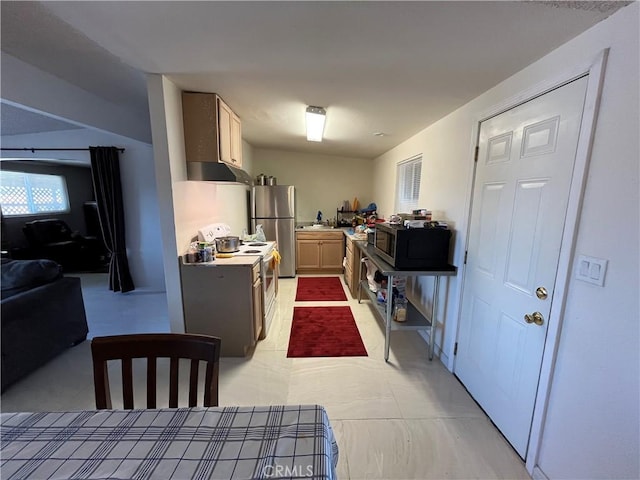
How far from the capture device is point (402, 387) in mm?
2043

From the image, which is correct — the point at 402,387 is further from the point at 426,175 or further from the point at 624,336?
the point at 426,175

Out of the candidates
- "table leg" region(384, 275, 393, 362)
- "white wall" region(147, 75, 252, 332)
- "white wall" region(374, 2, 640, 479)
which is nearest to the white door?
"white wall" region(374, 2, 640, 479)

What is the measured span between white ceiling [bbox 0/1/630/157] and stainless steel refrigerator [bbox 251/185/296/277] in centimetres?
210

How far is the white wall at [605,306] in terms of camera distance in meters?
0.98

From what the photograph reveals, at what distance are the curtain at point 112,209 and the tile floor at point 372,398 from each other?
114 centimetres

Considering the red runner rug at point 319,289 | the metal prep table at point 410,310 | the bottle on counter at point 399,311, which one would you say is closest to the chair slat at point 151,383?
the metal prep table at point 410,310

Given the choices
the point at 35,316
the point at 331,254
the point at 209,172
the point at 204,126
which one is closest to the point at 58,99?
the point at 204,126

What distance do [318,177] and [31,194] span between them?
17.6 ft

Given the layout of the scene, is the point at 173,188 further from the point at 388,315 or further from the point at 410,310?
the point at 410,310

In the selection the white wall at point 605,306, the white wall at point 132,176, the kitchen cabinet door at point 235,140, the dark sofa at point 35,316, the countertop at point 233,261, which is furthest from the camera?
the white wall at point 132,176

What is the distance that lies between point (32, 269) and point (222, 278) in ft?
5.45

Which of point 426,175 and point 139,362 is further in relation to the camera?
point 426,175

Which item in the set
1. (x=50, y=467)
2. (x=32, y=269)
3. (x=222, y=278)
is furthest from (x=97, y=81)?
(x=50, y=467)

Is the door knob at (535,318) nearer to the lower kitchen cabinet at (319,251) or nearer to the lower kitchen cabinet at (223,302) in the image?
the lower kitchen cabinet at (223,302)
